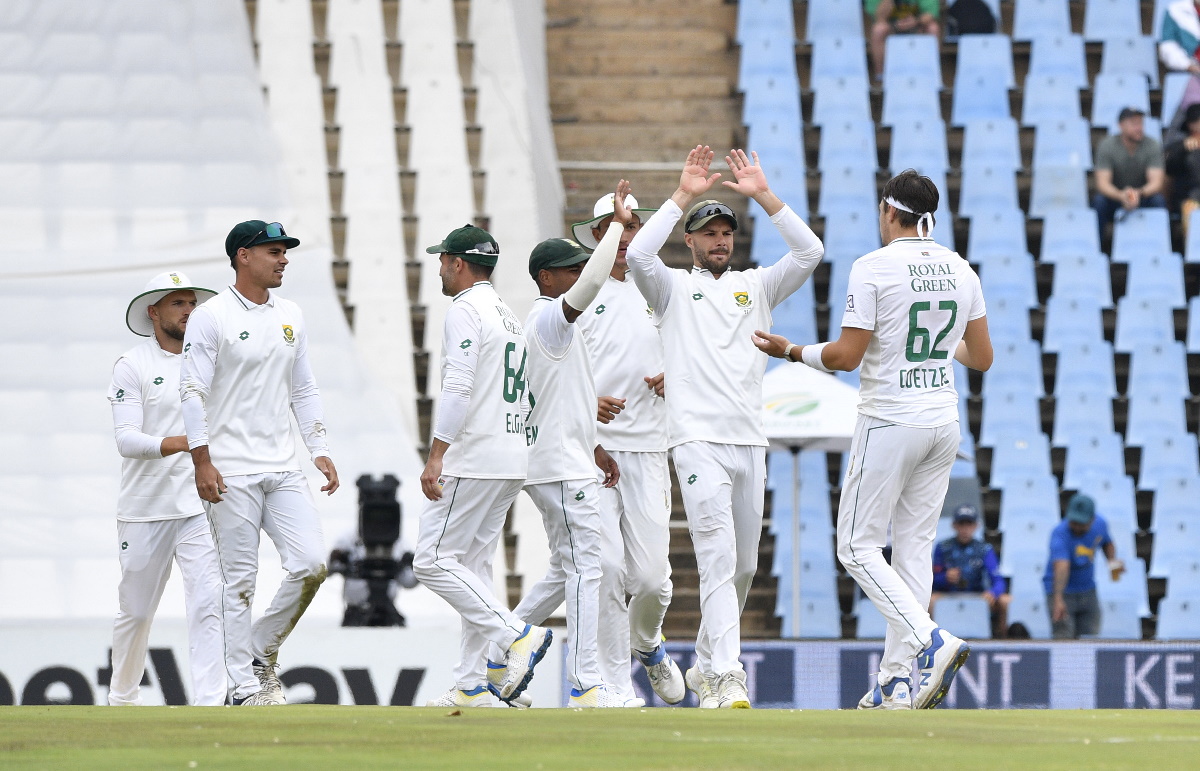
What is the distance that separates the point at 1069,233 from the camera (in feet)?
51.6

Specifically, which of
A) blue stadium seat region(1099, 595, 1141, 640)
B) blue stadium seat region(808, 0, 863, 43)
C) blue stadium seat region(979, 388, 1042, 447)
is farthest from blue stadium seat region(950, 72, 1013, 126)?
blue stadium seat region(1099, 595, 1141, 640)

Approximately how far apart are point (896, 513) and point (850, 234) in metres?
8.66

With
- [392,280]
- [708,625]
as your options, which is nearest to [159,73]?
[392,280]

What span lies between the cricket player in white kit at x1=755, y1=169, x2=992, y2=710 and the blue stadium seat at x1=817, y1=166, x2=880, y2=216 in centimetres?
873

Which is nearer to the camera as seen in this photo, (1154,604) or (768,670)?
(768,670)

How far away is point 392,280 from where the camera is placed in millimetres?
14578

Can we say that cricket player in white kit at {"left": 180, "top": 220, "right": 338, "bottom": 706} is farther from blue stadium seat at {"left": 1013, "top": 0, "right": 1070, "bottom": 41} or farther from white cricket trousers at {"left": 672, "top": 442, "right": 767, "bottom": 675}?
blue stadium seat at {"left": 1013, "top": 0, "right": 1070, "bottom": 41}

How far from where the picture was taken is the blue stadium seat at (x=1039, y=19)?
17.5 m

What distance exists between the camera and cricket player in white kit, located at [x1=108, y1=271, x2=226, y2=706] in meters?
7.96

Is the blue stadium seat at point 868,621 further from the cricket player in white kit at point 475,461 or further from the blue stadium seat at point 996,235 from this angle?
the cricket player in white kit at point 475,461

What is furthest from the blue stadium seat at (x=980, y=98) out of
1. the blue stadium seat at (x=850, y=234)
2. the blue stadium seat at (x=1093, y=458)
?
the blue stadium seat at (x=1093, y=458)

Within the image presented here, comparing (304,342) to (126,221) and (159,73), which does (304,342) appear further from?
(159,73)

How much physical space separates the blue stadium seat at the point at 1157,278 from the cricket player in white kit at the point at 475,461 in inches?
374

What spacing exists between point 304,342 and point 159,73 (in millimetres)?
9447
